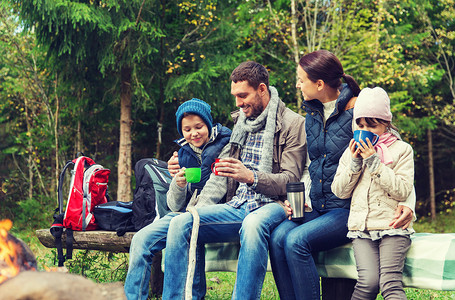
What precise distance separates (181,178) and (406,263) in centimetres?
161

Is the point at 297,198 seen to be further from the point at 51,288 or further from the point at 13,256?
the point at 51,288

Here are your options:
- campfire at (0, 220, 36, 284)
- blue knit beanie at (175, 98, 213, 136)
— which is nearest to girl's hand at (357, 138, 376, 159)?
blue knit beanie at (175, 98, 213, 136)

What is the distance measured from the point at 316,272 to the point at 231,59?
26.8 ft

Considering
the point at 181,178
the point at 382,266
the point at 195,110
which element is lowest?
the point at 382,266

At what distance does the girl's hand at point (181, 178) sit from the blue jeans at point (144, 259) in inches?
8.8

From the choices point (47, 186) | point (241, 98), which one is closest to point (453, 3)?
point (47, 186)

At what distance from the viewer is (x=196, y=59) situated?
11070 mm

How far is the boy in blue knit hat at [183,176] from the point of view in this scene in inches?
145

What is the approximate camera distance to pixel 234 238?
147 inches

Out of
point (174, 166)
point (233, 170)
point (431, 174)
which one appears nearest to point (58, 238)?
point (174, 166)

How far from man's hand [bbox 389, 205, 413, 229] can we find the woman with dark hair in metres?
0.37

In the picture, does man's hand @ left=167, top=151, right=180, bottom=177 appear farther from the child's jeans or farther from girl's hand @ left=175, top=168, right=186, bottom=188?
the child's jeans

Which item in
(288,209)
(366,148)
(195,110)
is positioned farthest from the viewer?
(195,110)

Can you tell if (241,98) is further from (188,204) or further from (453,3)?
(453,3)
